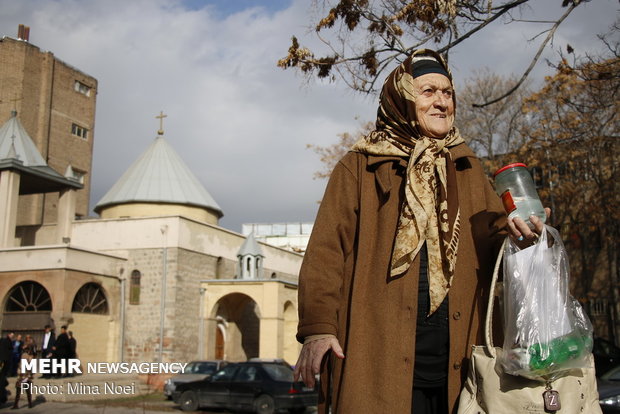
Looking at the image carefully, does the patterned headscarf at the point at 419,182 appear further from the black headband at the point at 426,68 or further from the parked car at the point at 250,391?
the parked car at the point at 250,391

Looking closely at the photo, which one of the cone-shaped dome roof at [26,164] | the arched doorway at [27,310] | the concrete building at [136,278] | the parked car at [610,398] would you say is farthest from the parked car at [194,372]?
the cone-shaped dome roof at [26,164]

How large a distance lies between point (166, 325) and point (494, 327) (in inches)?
1031

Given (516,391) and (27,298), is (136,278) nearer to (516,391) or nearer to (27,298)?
(27,298)

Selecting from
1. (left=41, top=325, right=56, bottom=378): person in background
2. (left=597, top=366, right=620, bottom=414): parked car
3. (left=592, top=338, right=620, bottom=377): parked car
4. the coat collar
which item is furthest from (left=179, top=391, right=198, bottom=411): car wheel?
the coat collar

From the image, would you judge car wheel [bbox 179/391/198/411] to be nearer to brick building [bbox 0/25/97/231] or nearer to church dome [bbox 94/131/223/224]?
church dome [bbox 94/131/223/224]

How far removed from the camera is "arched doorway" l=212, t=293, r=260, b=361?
30344 mm

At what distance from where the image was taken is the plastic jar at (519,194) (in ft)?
8.15

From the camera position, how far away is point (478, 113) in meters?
26.5

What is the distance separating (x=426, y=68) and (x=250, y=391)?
1356cm

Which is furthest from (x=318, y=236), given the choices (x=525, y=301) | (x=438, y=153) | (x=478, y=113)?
(x=478, y=113)

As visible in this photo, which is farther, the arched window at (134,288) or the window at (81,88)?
the window at (81,88)

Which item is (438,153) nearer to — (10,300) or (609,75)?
(609,75)

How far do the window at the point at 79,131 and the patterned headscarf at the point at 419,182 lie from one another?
42475 millimetres

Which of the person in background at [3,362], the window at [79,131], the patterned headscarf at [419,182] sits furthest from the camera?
the window at [79,131]
